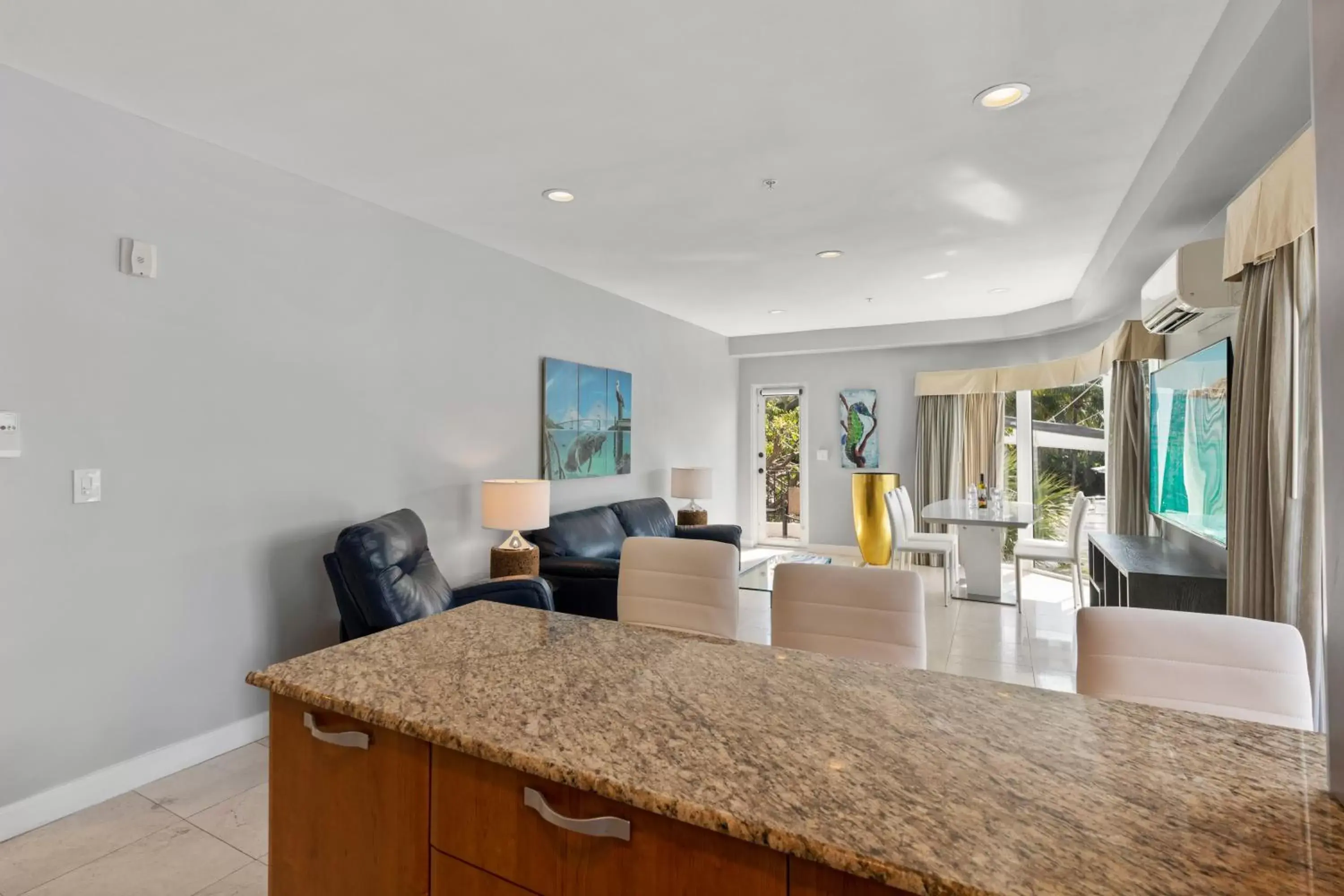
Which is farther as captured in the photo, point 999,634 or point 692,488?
point 692,488

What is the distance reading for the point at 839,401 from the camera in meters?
7.56

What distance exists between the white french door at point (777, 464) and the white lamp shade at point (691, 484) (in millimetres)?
2054

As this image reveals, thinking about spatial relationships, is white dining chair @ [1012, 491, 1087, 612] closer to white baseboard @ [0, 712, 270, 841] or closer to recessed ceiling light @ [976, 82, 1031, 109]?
recessed ceiling light @ [976, 82, 1031, 109]

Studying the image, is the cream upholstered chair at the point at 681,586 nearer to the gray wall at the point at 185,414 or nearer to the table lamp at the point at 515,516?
the table lamp at the point at 515,516

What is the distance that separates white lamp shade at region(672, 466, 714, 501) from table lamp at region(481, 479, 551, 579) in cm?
226

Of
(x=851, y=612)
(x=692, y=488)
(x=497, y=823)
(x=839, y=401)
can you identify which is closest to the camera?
(x=497, y=823)

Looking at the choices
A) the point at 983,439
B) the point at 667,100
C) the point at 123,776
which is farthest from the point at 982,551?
the point at 123,776

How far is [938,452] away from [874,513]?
115cm

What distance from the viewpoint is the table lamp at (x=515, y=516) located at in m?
3.59

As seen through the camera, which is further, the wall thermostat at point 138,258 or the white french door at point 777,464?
the white french door at point 777,464

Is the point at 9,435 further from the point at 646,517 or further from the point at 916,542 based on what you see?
the point at 916,542

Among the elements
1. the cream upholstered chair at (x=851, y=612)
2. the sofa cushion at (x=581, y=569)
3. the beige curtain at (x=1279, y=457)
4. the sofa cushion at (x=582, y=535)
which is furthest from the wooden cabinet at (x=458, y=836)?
the sofa cushion at (x=582, y=535)

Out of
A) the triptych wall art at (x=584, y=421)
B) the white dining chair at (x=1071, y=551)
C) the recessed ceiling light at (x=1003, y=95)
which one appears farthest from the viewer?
the white dining chair at (x=1071, y=551)

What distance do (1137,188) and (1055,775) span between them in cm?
319
